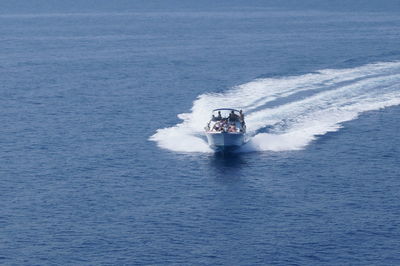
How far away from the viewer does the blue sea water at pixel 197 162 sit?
82438 millimetres

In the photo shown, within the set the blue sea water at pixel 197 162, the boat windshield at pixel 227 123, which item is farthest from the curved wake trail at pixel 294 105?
the boat windshield at pixel 227 123

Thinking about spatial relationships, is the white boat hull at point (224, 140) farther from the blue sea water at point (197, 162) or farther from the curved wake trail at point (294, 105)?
the curved wake trail at point (294, 105)

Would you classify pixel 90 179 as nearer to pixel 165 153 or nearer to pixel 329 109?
pixel 165 153

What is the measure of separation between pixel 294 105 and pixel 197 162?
89.8 feet

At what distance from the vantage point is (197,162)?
4222 inches

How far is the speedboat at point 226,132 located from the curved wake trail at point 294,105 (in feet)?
6.39

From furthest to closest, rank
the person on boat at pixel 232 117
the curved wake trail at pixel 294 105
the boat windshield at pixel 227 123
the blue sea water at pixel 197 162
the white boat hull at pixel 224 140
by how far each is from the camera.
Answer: the curved wake trail at pixel 294 105, the person on boat at pixel 232 117, the boat windshield at pixel 227 123, the white boat hull at pixel 224 140, the blue sea water at pixel 197 162

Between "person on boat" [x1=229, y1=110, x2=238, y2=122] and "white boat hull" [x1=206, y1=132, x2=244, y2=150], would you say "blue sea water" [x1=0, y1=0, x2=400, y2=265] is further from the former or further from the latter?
"person on boat" [x1=229, y1=110, x2=238, y2=122]

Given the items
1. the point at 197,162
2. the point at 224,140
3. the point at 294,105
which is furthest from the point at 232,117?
the point at 294,105

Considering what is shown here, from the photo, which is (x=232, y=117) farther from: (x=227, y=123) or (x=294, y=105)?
(x=294, y=105)

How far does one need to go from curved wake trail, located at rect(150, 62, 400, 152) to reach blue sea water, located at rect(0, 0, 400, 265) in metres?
0.35

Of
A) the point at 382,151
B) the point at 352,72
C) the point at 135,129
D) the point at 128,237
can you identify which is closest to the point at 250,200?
the point at 128,237

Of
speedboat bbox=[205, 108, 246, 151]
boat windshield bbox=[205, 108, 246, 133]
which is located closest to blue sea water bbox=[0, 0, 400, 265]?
speedboat bbox=[205, 108, 246, 151]

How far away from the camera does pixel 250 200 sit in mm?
94188
